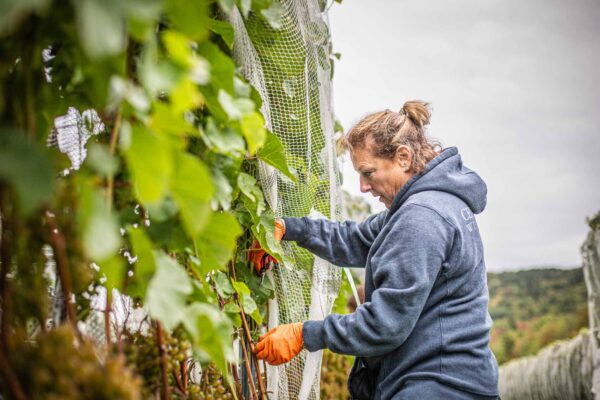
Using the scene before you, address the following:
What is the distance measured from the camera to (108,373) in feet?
2.28

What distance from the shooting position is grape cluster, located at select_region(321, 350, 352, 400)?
4.84 m

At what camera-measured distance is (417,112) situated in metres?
2.08

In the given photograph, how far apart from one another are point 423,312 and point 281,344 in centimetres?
49

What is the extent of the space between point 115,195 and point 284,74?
3.20ft

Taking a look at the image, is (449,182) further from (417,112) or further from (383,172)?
(417,112)

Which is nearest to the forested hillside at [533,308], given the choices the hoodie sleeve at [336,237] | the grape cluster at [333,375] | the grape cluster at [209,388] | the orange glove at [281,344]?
the grape cluster at [333,375]

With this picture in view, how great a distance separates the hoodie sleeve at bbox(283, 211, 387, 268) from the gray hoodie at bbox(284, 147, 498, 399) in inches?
9.4

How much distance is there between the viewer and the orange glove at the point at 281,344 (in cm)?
166

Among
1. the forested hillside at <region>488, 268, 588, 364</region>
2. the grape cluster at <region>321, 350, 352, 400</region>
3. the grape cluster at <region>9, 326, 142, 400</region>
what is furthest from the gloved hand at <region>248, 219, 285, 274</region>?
the forested hillside at <region>488, 268, 588, 364</region>

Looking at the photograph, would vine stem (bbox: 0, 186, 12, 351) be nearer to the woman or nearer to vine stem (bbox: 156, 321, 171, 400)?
vine stem (bbox: 156, 321, 171, 400)

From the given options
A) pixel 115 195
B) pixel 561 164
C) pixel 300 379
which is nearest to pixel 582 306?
pixel 561 164

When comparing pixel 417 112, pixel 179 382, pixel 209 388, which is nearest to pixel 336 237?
pixel 417 112

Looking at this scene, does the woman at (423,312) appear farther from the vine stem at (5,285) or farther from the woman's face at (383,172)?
the vine stem at (5,285)

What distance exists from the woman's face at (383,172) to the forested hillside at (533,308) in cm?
1128
